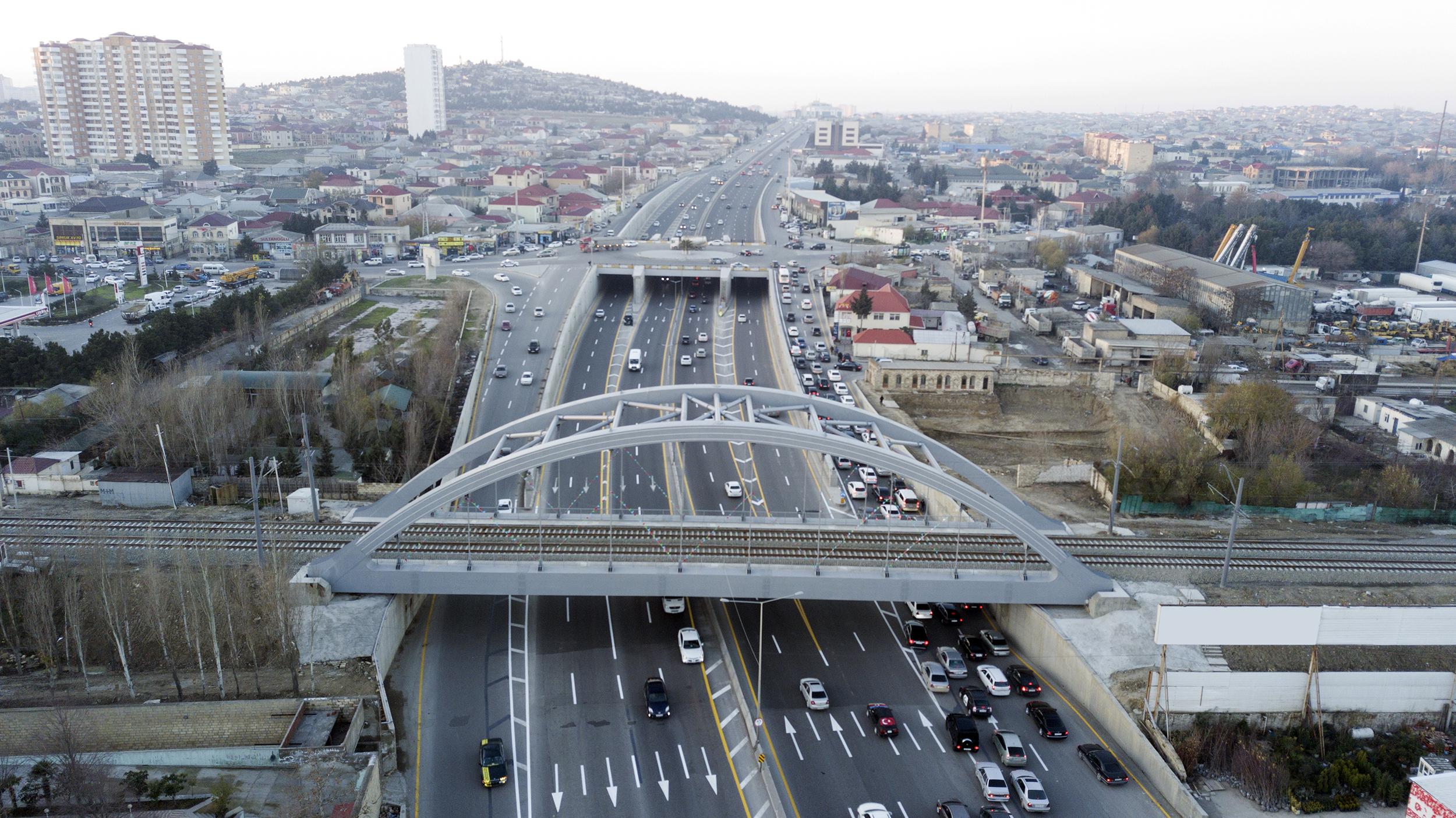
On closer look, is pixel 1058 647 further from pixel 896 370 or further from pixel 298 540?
pixel 896 370

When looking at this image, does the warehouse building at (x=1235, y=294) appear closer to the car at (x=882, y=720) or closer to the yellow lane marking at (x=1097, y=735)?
the yellow lane marking at (x=1097, y=735)

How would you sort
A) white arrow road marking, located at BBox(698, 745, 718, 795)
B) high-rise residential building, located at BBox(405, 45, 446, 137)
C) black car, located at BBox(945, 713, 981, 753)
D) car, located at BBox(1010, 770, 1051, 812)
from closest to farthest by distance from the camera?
car, located at BBox(1010, 770, 1051, 812) < white arrow road marking, located at BBox(698, 745, 718, 795) < black car, located at BBox(945, 713, 981, 753) < high-rise residential building, located at BBox(405, 45, 446, 137)

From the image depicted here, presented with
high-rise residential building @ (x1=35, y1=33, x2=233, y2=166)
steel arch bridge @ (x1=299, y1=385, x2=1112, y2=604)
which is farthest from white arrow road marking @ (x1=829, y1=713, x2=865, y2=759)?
high-rise residential building @ (x1=35, y1=33, x2=233, y2=166)

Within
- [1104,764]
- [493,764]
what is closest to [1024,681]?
[1104,764]

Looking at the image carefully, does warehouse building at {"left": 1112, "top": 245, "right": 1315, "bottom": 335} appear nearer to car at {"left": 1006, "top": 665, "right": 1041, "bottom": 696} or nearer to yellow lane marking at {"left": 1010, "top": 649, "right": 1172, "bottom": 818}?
yellow lane marking at {"left": 1010, "top": 649, "right": 1172, "bottom": 818}

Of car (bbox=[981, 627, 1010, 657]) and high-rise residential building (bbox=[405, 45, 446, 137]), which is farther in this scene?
high-rise residential building (bbox=[405, 45, 446, 137])
